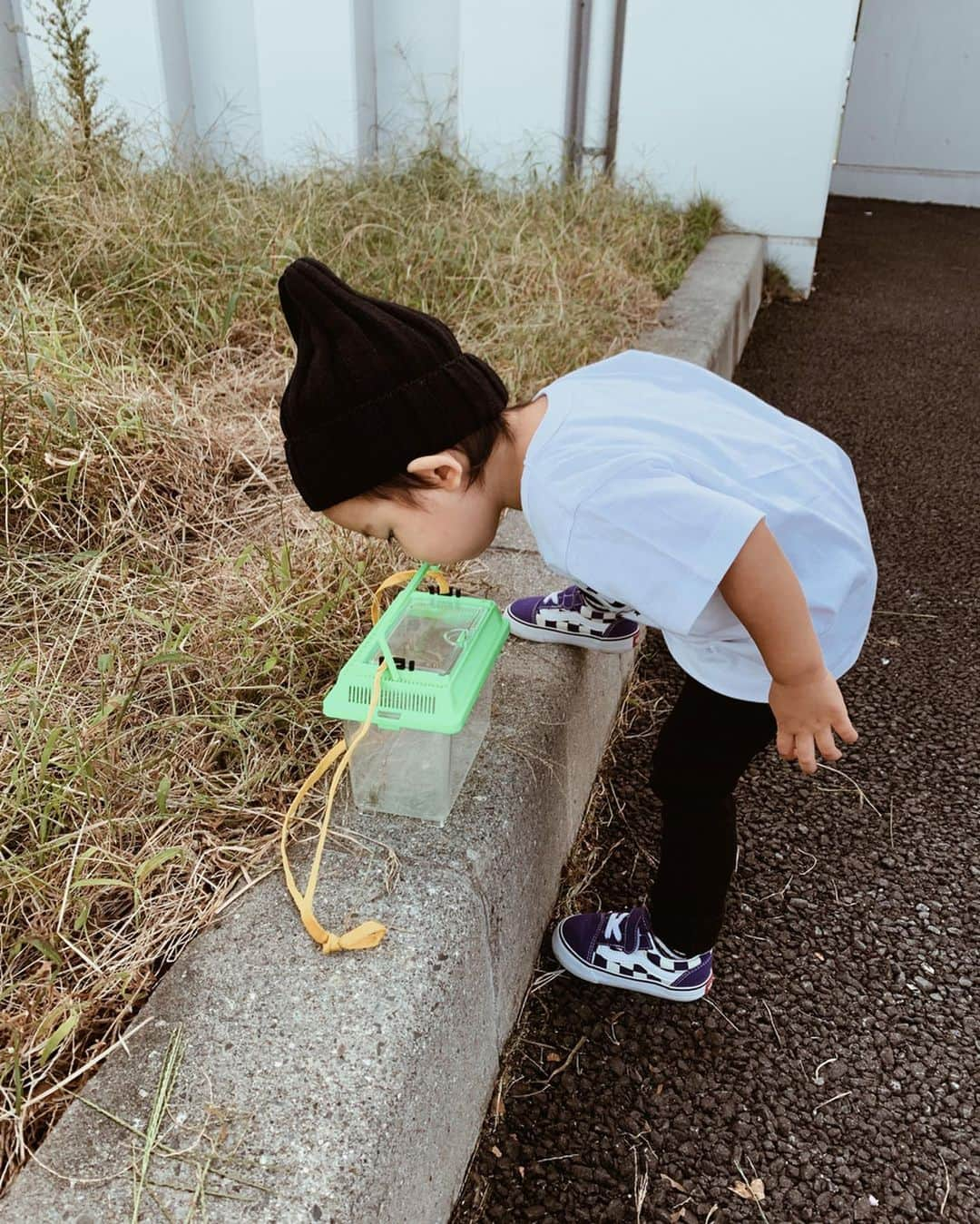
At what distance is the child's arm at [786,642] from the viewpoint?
123 cm

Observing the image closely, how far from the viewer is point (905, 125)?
8.80 m

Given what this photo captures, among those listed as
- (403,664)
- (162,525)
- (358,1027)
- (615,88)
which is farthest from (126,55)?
(358,1027)

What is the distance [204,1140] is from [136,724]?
826mm

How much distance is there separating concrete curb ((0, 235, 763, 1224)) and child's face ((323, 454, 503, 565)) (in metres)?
0.38

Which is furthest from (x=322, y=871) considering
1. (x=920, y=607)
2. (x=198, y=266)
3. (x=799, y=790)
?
(x=198, y=266)

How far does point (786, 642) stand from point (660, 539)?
8.2 inches

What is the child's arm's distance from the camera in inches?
48.5

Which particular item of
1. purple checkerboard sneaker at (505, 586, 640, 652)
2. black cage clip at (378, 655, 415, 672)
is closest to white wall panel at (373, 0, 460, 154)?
purple checkerboard sneaker at (505, 586, 640, 652)

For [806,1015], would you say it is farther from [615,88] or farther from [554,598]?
[615,88]

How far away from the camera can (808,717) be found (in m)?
1.34

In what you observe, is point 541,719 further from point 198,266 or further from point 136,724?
point 198,266

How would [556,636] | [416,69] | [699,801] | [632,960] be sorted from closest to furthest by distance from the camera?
1. [699,801]
2. [632,960]
3. [556,636]
4. [416,69]

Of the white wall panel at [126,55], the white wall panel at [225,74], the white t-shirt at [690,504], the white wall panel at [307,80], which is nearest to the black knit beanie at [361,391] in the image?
the white t-shirt at [690,504]

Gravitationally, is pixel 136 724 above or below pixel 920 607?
above
